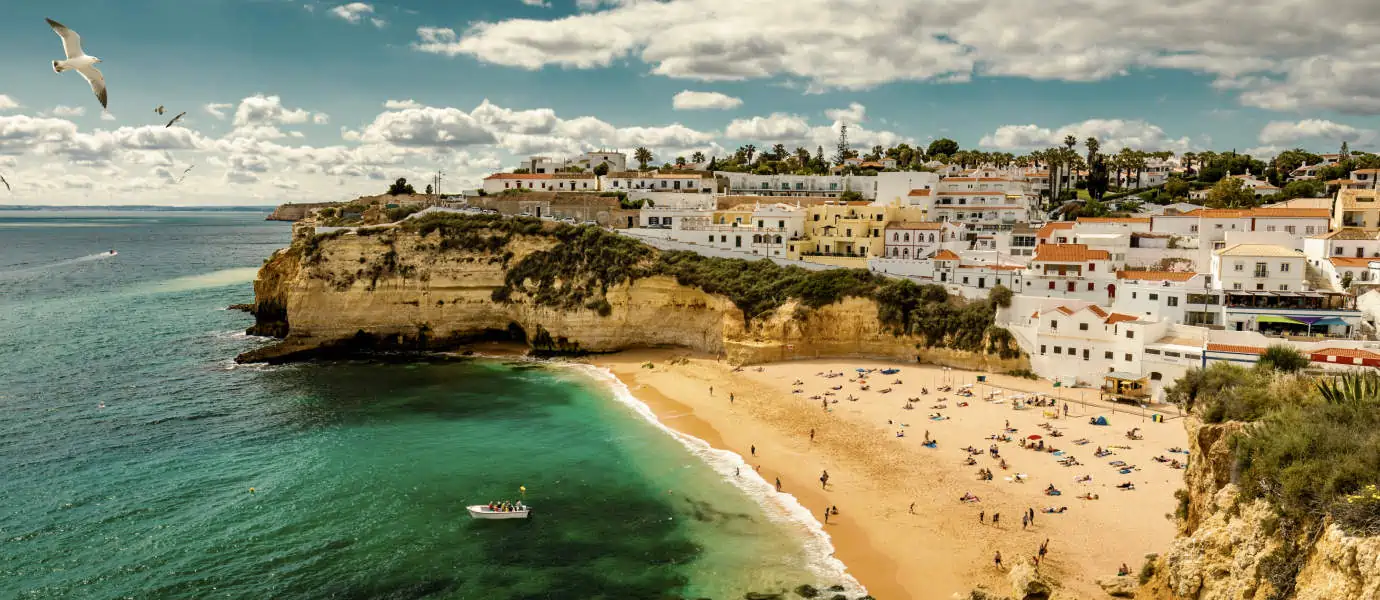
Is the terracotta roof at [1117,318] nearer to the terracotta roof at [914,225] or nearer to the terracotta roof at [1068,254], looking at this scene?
the terracotta roof at [1068,254]

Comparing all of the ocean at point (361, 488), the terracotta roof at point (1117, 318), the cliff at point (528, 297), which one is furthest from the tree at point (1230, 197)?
the ocean at point (361, 488)

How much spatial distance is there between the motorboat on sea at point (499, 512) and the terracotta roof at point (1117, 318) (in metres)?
31.2

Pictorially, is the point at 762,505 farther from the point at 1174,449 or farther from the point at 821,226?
the point at 821,226

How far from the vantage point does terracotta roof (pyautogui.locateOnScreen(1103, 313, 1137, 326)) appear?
39.5 m

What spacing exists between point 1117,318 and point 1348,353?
30.7 feet

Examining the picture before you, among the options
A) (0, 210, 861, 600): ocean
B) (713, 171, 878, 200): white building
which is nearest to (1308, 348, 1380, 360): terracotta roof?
(0, 210, 861, 600): ocean

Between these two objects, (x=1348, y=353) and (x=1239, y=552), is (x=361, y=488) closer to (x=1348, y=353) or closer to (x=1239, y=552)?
(x=1239, y=552)

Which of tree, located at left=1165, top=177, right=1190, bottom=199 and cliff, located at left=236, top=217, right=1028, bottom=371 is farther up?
tree, located at left=1165, top=177, right=1190, bottom=199

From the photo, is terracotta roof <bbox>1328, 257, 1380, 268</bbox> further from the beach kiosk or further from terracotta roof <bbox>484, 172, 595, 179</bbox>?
terracotta roof <bbox>484, 172, 595, 179</bbox>

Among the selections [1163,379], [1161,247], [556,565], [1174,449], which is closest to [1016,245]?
[1161,247]

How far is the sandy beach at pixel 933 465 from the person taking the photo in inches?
947

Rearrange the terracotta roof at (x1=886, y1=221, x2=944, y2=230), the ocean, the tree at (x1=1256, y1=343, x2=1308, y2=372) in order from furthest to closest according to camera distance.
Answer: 1. the terracotta roof at (x1=886, y1=221, x2=944, y2=230)
2. the tree at (x1=1256, y1=343, x2=1308, y2=372)
3. the ocean

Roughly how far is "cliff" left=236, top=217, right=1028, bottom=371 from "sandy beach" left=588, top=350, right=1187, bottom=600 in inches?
147

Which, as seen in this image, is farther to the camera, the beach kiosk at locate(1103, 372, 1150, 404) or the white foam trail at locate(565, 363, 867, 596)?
the beach kiosk at locate(1103, 372, 1150, 404)
